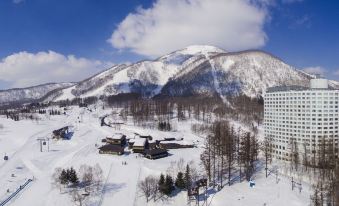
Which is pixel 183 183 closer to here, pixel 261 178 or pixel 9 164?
pixel 261 178

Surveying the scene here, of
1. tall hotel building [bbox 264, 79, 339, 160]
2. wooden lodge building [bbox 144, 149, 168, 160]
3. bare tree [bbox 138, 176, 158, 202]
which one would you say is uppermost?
tall hotel building [bbox 264, 79, 339, 160]

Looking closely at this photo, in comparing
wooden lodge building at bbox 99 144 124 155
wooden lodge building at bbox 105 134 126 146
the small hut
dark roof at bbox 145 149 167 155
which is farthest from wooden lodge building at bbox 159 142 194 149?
wooden lodge building at bbox 99 144 124 155

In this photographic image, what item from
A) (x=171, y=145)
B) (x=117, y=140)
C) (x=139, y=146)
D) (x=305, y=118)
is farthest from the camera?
(x=117, y=140)

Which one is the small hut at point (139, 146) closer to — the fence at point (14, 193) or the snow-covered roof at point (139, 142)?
the snow-covered roof at point (139, 142)

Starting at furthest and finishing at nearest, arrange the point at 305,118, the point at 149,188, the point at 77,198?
1. the point at 305,118
2. the point at 149,188
3. the point at 77,198

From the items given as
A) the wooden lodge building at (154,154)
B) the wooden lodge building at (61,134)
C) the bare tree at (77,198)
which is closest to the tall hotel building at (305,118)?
the wooden lodge building at (154,154)

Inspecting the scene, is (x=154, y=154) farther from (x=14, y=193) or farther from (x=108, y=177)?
(x=14, y=193)

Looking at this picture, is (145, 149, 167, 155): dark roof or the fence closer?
the fence

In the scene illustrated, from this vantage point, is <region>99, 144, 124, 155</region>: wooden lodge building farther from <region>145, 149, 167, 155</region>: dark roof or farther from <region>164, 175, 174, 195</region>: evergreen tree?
<region>164, 175, 174, 195</region>: evergreen tree

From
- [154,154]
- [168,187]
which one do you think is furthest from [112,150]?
[168,187]
